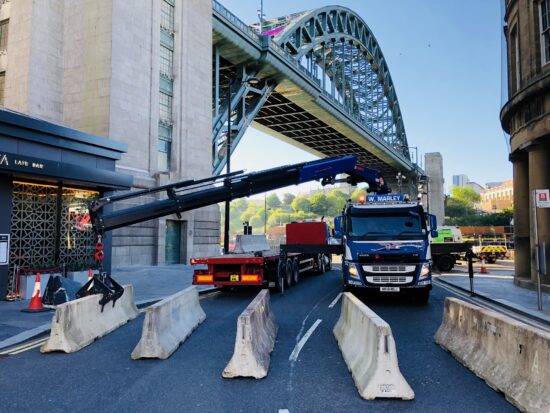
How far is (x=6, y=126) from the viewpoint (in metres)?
12.2

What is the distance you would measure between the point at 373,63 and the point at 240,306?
8585 cm

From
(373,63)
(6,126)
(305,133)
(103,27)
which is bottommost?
(6,126)

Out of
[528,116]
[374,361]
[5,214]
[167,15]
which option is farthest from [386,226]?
[167,15]

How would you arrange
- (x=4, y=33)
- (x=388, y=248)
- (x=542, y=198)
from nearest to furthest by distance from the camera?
(x=542, y=198), (x=388, y=248), (x=4, y=33)

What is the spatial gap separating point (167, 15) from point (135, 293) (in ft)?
67.7

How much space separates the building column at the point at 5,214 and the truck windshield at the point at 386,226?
A: 9.82 m

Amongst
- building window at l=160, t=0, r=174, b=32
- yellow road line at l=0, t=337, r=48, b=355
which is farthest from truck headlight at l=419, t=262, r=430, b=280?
building window at l=160, t=0, r=174, b=32

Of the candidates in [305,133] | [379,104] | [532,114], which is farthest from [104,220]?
[379,104]

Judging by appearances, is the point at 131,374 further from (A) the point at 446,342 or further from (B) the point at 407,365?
(A) the point at 446,342

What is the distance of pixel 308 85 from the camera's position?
1816 inches

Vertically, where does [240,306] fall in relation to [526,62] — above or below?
below

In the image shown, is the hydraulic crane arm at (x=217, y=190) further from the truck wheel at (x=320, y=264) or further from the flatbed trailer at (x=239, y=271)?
the truck wheel at (x=320, y=264)

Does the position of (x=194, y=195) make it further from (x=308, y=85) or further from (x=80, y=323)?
(x=308, y=85)

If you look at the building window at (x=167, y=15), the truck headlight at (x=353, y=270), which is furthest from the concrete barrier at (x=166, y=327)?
the building window at (x=167, y=15)
